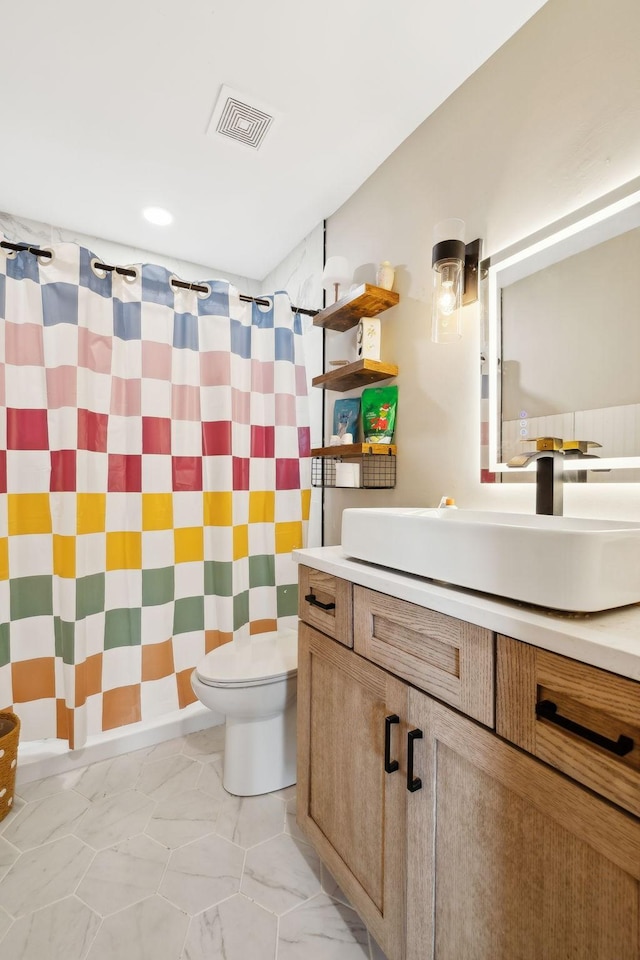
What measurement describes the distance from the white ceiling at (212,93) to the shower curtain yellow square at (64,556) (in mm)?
1411

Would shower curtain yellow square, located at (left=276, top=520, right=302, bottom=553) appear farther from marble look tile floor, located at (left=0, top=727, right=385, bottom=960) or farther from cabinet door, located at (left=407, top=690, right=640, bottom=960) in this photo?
cabinet door, located at (left=407, top=690, right=640, bottom=960)

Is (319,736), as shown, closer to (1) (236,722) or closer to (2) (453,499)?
(1) (236,722)

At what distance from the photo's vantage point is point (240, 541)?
6.28 ft

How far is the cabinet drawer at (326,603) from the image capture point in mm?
1033

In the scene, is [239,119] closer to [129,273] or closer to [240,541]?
[129,273]

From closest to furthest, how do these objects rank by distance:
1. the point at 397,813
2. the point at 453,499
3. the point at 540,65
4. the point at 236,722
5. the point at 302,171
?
the point at 397,813
the point at 540,65
the point at 453,499
the point at 236,722
the point at 302,171

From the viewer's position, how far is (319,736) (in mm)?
1142

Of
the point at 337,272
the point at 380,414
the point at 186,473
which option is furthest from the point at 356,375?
the point at 186,473

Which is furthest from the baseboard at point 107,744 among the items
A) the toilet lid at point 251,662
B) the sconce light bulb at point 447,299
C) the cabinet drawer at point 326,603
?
the sconce light bulb at point 447,299

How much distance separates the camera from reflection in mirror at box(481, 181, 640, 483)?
0.95 metres

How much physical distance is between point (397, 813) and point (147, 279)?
6.16 feet

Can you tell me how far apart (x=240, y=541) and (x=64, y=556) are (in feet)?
2.17

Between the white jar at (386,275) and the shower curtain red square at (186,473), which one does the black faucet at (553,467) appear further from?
the shower curtain red square at (186,473)

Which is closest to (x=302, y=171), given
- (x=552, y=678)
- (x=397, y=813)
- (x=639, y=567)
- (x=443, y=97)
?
(x=443, y=97)
